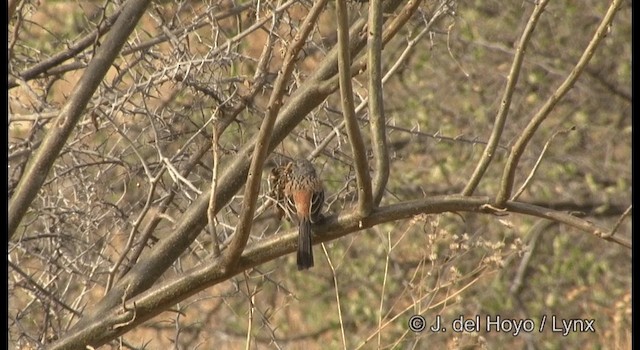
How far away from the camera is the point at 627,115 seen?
11.2 meters

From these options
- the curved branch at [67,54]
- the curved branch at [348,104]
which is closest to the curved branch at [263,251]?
the curved branch at [348,104]

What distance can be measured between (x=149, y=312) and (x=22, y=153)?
1.53 m

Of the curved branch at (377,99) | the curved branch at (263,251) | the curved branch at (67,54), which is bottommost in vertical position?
the curved branch at (263,251)

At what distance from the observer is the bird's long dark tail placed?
14.1ft

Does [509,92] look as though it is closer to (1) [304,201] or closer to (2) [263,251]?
(2) [263,251]

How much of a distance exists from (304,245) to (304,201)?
21.0 inches

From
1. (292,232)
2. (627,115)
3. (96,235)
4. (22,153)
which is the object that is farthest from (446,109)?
(292,232)

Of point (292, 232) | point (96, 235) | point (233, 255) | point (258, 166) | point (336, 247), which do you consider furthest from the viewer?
point (336, 247)

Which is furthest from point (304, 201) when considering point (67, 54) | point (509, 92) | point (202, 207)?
point (67, 54)

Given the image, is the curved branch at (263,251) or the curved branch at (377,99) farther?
the curved branch at (263,251)

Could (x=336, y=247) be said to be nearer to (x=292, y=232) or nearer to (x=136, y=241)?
(x=136, y=241)

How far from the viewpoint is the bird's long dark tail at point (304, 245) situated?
430cm

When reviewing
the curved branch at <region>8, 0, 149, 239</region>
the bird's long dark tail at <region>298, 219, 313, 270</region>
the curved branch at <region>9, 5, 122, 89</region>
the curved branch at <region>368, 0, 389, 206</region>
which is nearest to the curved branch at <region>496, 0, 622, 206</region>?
the curved branch at <region>368, 0, 389, 206</region>

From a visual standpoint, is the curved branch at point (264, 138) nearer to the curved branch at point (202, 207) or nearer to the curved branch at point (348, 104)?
the curved branch at point (348, 104)
